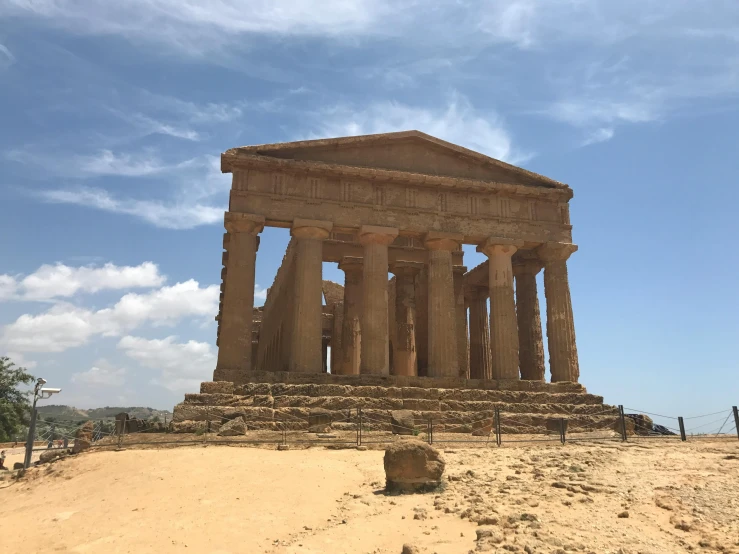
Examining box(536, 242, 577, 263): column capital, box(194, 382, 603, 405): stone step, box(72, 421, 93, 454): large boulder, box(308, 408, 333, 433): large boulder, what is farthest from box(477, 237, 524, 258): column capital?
box(72, 421, 93, 454): large boulder

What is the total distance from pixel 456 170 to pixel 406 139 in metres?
2.24

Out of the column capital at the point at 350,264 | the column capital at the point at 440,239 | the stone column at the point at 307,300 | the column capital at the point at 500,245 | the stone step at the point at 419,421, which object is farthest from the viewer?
the column capital at the point at 350,264

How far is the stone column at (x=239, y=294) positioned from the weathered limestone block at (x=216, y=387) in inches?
53.6

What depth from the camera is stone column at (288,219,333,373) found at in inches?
755

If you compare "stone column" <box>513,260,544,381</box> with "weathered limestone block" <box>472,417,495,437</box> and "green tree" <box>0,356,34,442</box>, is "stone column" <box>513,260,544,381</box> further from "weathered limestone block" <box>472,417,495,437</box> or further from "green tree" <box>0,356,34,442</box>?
"green tree" <box>0,356,34,442</box>

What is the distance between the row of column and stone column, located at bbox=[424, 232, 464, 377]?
0.03m

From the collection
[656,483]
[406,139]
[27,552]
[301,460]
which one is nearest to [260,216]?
[406,139]

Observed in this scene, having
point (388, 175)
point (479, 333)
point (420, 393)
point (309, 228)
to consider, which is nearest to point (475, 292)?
point (479, 333)

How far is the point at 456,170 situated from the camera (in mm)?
22344

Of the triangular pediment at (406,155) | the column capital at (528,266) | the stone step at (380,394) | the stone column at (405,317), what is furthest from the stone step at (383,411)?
the triangular pediment at (406,155)

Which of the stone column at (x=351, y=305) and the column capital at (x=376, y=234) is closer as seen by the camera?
the column capital at (x=376, y=234)

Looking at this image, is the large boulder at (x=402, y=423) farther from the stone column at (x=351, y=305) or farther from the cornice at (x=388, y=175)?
the stone column at (x=351, y=305)

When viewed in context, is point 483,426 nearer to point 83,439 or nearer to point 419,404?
point 419,404

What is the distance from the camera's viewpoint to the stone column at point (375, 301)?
19844mm
